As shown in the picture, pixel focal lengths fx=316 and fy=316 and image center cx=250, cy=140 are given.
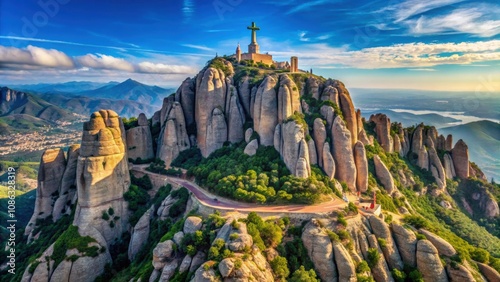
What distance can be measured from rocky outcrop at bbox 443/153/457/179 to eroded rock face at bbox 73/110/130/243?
214 feet

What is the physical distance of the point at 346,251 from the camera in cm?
3369

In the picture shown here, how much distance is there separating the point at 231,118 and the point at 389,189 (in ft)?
102

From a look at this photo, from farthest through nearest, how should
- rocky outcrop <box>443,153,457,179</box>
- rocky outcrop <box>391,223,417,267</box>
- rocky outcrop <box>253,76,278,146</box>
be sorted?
1. rocky outcrop <box>443,153,457,179</box>
2. rocky outcrop <box>253,76,278,146</box>
3. rocky outcrop <box>391,223,417,267</box>

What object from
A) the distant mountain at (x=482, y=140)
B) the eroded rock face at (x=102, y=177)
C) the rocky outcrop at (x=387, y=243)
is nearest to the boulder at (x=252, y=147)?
the eroded rock face at (x=102, y=177)

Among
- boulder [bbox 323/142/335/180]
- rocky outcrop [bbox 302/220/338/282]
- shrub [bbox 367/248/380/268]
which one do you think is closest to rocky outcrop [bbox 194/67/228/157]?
boulder [bbox 323/142/335/180]

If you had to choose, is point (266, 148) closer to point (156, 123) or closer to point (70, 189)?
point (156, 123)

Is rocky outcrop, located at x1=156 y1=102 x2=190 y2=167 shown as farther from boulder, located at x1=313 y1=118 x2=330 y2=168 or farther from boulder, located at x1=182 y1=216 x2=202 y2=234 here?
boulder, located at x1=313 y1=118 x2=330 y2=168

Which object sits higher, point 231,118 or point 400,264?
point 231,118

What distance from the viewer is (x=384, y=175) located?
5409 centimetres

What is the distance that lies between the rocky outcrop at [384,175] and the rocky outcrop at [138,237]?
3905 cm

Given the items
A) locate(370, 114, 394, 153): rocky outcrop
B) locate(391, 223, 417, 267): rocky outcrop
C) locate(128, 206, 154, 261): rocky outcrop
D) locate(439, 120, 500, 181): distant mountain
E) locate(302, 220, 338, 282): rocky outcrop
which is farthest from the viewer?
locate(439, 120, 500, 181): distant mountain

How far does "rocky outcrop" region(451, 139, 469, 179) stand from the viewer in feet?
226

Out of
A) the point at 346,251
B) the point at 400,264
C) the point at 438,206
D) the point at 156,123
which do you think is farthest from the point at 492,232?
the point at 156,123

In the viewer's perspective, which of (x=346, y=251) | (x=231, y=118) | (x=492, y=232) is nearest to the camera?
(x=346, y=251)
